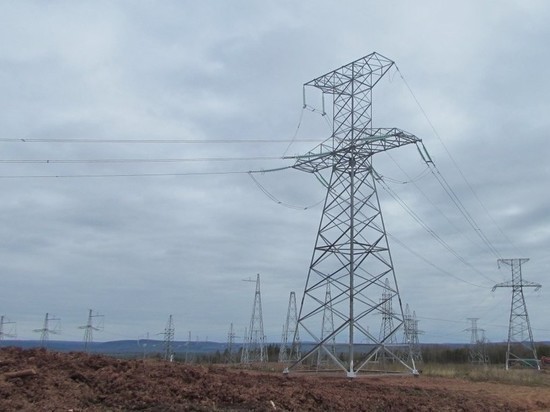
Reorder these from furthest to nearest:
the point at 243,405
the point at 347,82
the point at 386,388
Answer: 1. the point at 347,82
2. the point at 386,388
3. the point at 243,405

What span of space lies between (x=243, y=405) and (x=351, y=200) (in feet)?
56.7

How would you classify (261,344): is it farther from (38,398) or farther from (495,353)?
(495,353)

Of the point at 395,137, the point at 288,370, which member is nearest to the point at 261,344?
the point at 288,370

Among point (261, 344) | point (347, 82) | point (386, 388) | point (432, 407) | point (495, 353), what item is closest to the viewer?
point (432, 407)

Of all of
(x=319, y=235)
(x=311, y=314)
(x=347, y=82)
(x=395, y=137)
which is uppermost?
(x=347, y=82)

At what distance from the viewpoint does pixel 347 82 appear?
3173 cm

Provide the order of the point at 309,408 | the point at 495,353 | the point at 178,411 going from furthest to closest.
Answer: the point at 495,353, the point at 309,408, the point at 178,411

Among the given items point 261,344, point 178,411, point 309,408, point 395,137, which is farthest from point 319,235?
point 261,344

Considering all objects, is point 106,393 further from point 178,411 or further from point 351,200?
point 351,200

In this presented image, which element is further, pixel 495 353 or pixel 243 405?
pixel 495 353

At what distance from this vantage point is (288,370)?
29.0m

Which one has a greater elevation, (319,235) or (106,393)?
(319,235)

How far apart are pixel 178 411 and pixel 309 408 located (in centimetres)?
391

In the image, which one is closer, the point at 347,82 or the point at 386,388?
the point at 386,388
